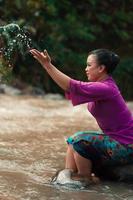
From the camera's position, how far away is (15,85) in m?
11.1

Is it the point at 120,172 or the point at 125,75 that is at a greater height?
the point at 125,75

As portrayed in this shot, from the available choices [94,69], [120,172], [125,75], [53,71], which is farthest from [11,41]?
[125,75]

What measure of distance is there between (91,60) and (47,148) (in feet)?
4.88

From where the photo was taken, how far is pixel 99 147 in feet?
14.4

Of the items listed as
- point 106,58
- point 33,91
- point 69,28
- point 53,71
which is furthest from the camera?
point 69,28

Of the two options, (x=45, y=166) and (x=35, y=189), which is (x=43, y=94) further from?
(x=35, y=189)

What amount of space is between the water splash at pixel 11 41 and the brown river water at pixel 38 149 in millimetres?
880

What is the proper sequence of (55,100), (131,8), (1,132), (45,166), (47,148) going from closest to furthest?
(45,166) < (47,148) < (1,132) < (55,100) < (131,8)

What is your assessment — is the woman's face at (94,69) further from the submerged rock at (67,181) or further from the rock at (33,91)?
the rock at (33,91)

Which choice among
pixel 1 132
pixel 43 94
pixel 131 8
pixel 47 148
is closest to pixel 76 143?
pixel 47 148

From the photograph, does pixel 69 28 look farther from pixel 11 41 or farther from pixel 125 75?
pixel 11 41

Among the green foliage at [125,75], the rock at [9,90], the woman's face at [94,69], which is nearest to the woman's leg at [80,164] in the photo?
the woman's face at [94,69]

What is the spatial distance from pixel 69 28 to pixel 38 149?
7.18 metres

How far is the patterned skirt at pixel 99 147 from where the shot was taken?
4391 mm
